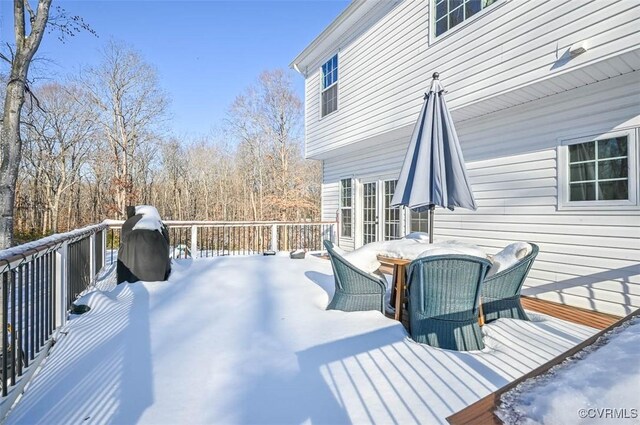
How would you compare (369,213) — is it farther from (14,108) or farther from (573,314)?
(14,108)

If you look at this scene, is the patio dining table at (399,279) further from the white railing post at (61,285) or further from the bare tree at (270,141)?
the bare tree at (270,141)

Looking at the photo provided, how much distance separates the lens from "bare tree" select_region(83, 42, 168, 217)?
14.7 m

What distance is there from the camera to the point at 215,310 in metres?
3.51

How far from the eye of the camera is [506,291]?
10.4 ft

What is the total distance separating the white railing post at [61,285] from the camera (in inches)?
110

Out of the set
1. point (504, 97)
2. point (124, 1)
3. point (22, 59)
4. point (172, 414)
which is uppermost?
point (124, 1)

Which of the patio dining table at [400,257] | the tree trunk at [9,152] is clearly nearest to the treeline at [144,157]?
the tree trunk at [9,152]

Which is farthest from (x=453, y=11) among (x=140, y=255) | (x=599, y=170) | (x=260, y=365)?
(x=140, y=255)

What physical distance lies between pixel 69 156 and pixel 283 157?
10.3 m

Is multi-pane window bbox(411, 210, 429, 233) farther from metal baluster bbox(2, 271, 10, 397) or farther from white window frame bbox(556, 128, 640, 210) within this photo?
metal baluster bbox(2, 271, 10, 397)

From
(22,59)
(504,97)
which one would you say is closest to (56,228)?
(22,59)

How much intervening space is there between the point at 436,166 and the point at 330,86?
17.4 ft

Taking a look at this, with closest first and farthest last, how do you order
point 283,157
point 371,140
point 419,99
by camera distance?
point 419,99 → point 371,140 → point 283,157

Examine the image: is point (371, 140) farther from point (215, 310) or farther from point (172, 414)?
point (172, 414)
